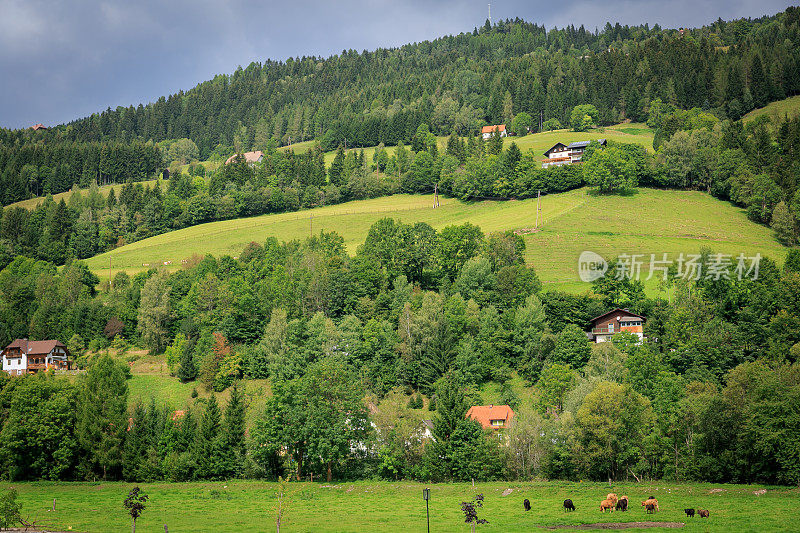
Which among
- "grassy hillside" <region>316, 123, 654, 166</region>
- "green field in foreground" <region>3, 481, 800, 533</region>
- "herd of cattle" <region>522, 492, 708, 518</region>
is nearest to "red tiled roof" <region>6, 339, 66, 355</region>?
"green field in foreground" <region>3, 481, 800, 533</region>

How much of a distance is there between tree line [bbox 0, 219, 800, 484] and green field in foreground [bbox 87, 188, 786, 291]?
8227 mm

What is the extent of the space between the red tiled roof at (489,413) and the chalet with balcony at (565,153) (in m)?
85.5

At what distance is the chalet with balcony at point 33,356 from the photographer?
98.7 metres

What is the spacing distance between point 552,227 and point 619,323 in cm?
3292

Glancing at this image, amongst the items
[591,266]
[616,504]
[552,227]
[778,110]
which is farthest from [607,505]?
[778,110]

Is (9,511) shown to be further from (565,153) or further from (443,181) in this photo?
(565,153)

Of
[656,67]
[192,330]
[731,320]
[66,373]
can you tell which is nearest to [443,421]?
[731,320]

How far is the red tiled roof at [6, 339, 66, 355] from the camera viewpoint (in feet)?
327

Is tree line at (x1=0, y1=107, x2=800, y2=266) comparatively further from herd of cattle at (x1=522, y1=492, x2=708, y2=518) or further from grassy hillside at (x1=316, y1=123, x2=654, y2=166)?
herd of cattle at (x1=522, y1=492, x2=708, y2=518)

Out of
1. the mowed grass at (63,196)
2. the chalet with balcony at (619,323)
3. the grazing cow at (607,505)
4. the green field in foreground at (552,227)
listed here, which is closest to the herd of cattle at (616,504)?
the grazing cow at (607,505)

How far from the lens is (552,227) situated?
112625mm

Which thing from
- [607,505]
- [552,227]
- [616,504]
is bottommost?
[616,504]

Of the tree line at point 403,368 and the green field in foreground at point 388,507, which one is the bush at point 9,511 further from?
the tree line at point 403,368

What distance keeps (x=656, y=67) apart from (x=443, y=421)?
165343 millimetres
